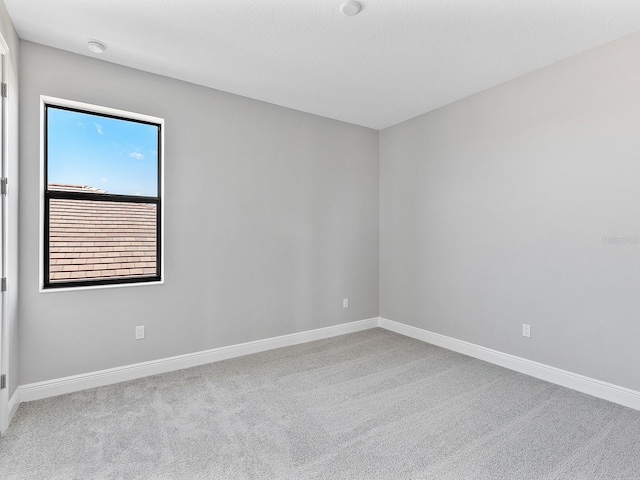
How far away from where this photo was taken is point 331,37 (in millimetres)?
2531

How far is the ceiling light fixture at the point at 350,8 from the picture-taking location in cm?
214

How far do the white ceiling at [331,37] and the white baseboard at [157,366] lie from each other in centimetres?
263

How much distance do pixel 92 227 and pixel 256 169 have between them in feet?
5.30

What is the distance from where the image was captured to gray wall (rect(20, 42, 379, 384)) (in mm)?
2678

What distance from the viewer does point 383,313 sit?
15.4ft

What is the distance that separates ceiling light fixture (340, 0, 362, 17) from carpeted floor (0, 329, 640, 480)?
2.71m

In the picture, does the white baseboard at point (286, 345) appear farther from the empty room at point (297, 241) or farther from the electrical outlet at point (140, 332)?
the electrical outlet at point (140, 332)

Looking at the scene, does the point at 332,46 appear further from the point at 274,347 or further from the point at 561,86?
the point at 274,347

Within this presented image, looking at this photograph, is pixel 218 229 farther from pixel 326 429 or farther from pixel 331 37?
pixel 326 429

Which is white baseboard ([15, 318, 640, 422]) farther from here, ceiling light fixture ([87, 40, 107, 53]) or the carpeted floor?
ceiling light fixture ([87, 40, 107, 53])

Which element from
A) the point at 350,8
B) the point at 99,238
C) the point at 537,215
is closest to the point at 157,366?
the point at 99,238

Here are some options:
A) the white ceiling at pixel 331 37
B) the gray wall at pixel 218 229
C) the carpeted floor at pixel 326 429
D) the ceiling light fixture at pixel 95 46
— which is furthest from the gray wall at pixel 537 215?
the ceiling light fixture at pixel 95 46

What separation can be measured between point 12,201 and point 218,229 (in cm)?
156

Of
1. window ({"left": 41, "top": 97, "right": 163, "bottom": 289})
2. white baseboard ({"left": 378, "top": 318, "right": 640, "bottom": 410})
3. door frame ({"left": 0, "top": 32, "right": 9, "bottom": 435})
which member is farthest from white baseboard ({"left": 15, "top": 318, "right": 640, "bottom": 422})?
window ({"left": 41, "top": 97, "right": 163, "bottom": 289})
